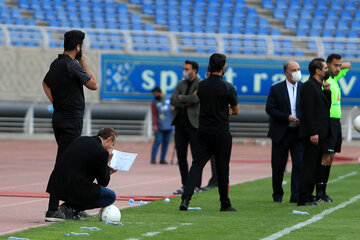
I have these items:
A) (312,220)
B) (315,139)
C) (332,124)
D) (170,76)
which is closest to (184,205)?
(312,220)

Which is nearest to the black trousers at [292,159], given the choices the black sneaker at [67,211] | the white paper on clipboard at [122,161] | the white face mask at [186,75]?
the white face mask at [186,75]

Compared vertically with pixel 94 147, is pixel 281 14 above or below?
above

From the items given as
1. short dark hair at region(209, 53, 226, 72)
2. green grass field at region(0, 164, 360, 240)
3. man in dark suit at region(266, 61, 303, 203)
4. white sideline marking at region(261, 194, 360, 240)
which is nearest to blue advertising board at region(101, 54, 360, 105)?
green grass field at region(0, 164, 360, 240)

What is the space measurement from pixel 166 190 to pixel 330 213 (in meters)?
4.10

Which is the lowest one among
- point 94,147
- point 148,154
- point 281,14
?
point 148,154

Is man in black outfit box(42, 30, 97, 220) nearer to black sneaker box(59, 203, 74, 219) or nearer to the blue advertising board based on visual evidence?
black sneaker box(59, 203, 74, 219)

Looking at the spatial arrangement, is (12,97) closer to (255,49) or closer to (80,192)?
(255,49)

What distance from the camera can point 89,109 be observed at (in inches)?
1266

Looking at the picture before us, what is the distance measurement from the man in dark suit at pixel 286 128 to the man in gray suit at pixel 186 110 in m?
1.68

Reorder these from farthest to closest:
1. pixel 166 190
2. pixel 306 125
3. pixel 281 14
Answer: pixel 281 14
pixel 166 190
pixel 306 125

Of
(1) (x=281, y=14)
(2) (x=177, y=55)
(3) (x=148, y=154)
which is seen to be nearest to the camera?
(3) (x=148, y=154)

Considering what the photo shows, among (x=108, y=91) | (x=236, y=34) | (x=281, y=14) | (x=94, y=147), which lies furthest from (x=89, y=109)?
(x=94, y=147)

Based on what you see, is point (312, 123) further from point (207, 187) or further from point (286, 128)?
point (207, 187)

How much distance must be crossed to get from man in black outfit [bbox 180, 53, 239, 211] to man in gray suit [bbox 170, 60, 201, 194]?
2.69 m
